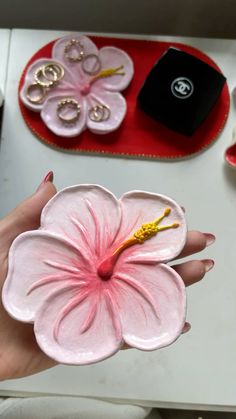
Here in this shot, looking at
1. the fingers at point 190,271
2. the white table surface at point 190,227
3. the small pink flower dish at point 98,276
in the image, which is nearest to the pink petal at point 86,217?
the small pink flower dish at point 98,276

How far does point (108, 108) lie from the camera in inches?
Result: 30.4

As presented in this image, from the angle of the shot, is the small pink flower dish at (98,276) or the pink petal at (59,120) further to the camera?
the pink petal at (59,120)

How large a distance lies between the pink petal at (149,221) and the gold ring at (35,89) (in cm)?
34

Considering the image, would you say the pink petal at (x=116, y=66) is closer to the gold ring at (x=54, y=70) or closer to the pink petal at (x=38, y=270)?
the gold ring at (x=54, y=70)

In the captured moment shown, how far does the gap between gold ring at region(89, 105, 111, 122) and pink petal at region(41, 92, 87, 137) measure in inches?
0.5

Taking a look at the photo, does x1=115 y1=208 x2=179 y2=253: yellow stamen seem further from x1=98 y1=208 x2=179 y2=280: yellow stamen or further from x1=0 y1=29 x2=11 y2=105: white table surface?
x1=0 y1=29 x2=11 y2=105: white table surface

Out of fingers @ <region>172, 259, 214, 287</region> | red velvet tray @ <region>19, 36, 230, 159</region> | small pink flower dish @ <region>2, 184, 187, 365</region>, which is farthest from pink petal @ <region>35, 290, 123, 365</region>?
red velvet tray @ <region>19, 36, 230, 159</region>

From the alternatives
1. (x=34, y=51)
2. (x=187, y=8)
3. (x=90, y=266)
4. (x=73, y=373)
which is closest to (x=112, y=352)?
(x=90, y=266)

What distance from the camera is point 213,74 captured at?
76 centimetres

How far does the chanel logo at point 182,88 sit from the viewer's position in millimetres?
749

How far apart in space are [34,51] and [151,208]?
46 cm

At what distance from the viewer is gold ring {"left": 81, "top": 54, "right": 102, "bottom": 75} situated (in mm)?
794

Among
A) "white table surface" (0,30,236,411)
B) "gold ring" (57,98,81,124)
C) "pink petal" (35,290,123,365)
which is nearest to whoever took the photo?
"pink petal" (35,290,123,365)

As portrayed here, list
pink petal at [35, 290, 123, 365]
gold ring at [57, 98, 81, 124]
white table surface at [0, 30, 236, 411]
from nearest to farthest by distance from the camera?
pink petal at [35, 290, 123, 365] < white table surface at [0, 30, 236, 411] < gold ring at [57, 98, 81, 124]
